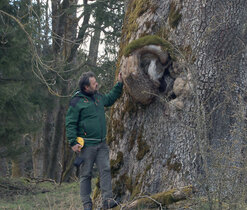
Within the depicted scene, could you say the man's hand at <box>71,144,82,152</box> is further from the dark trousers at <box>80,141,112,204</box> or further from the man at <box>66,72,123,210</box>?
the dark trousers at <box>80,141,112,204</box>

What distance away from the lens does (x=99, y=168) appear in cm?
556

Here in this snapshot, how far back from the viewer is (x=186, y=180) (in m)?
5.07

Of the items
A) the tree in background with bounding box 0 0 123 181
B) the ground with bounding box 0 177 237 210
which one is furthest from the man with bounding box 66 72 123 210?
the tree in background with bounding box 0 0 123 181

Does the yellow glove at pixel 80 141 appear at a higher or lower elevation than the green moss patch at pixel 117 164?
higher

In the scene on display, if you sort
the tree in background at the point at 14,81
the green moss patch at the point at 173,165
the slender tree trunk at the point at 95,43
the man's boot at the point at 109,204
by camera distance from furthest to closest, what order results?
the slender tree trunk at the point at 95,43 < the tree in background at the point at 14,81 < the man's boot at the point at 109,204 < the green moss patch at the point at 173,165

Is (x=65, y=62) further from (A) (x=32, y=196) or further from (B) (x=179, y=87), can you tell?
(B) (x=179, y=87)

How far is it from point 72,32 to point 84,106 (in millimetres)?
12877

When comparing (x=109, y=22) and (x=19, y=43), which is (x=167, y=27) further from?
(x=109, y=22)

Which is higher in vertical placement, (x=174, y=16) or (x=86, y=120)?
(x=174, y=16)

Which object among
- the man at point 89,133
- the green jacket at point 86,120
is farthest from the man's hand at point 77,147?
the green jacket at point 86,120

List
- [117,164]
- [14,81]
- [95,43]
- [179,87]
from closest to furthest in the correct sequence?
[179,87], [117,164], [14,81], [95,43]

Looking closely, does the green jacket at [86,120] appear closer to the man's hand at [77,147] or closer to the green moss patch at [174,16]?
the man's hand at [77,147]

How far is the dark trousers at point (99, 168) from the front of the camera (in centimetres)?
549

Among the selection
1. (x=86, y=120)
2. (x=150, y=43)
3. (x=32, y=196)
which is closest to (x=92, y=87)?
(x=86, y=120)
